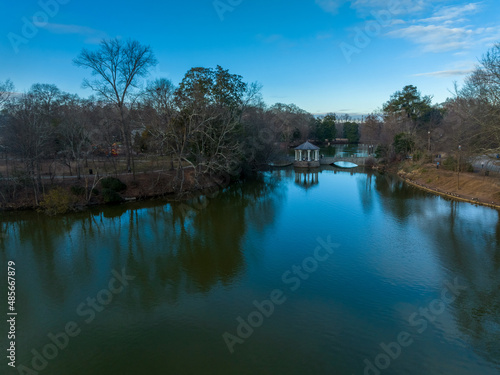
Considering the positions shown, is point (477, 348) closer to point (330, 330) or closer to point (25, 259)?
point (330, 330)

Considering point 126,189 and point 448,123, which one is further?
point 448,123

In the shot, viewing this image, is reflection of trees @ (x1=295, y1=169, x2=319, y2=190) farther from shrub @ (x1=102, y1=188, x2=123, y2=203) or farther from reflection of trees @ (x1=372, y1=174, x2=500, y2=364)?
shrub @ (x1=102, y1=188, x2=123, y2=203)

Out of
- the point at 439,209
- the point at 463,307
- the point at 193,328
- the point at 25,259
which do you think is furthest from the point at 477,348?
the point at 25,259

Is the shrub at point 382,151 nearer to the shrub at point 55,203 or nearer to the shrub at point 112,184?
the shrub at point 112,184

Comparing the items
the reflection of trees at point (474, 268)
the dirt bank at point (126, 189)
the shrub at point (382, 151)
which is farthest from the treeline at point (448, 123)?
the dirt bank at point (126, 189)

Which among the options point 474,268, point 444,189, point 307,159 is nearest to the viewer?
point 474,268

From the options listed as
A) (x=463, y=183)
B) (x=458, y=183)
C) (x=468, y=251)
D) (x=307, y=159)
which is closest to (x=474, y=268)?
(x=468, y=251)

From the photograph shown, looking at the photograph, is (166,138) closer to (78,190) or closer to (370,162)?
(78,190)
